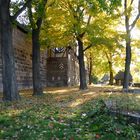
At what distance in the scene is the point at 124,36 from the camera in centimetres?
2481

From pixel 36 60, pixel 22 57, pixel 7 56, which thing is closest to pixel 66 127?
pixel 7 56

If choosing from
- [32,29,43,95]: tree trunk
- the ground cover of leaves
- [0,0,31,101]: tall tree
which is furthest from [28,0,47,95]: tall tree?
the ground cover of leaves

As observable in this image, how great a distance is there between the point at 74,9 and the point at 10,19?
32.6ft

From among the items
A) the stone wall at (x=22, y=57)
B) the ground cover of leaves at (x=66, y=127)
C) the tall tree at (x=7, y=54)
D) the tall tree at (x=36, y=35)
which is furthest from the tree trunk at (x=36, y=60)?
the ground cover of leaves at (x=66, y=127)

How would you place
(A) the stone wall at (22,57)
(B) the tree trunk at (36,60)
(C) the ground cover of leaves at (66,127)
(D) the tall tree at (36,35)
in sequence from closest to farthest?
(C) the ground cover of leaves at (66,127) → (D) the tall tree at (36,35) → (B) the tree trunk at (36,60) → (A) the stone wall at (22,57)

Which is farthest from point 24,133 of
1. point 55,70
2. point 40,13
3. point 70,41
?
point 55,70

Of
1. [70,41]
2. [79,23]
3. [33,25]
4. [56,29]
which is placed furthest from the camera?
[70,41]

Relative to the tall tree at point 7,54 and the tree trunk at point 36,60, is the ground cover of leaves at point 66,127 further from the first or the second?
the tree trunk at point 36,60

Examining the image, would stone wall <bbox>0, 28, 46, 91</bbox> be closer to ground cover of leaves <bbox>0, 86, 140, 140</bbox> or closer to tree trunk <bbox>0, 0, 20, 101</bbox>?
tree trunk <bbox>0, 0, 20, 101</bbox>

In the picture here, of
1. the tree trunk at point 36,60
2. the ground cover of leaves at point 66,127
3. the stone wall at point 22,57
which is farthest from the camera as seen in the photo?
the stone wall at point 22,57

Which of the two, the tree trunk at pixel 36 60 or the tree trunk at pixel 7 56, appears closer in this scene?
the tree trunk at pixel 7 56

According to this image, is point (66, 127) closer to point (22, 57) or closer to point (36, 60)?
point (36, 60)

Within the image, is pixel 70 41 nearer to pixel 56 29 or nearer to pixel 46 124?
pixel 56 29

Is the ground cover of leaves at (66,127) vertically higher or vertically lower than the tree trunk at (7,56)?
lower
